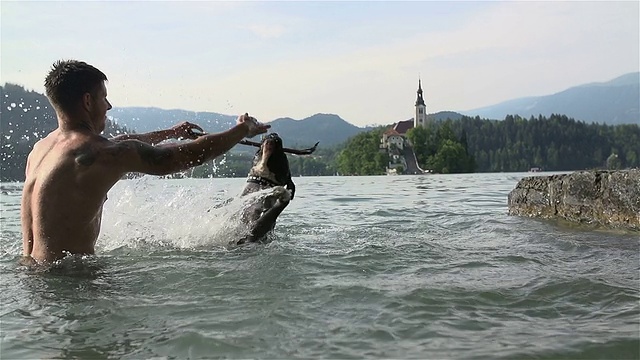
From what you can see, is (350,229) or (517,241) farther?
(350,229)

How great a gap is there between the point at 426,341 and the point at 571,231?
5796 mm

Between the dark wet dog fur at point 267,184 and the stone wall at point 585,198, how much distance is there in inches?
194

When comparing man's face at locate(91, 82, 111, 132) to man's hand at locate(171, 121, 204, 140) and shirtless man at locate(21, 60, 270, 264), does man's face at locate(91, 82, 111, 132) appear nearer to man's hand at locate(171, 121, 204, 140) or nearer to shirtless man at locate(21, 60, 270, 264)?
shirtless man at locate(21, 60, 270, 264)

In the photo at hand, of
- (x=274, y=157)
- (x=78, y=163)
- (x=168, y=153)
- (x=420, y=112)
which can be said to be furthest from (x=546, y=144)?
(x=78, y=163)

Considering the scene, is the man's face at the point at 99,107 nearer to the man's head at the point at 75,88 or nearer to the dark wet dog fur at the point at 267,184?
the man's head at the point at 75,88

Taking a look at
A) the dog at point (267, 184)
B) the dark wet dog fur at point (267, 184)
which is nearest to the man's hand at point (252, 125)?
the dog at point (267, 184)

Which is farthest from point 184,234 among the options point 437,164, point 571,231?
point 437,164

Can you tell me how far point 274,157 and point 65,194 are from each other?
115 inches

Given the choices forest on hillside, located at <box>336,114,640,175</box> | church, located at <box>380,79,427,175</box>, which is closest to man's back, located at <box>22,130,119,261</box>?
church, located at <box>380,79,427,175</box>

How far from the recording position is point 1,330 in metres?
3.10

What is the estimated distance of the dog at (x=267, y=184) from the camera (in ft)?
20.7

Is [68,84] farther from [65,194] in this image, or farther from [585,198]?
[585,198]

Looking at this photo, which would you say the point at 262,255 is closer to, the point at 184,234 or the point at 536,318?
the point at 184,234

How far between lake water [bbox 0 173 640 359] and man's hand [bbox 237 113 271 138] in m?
1.14
